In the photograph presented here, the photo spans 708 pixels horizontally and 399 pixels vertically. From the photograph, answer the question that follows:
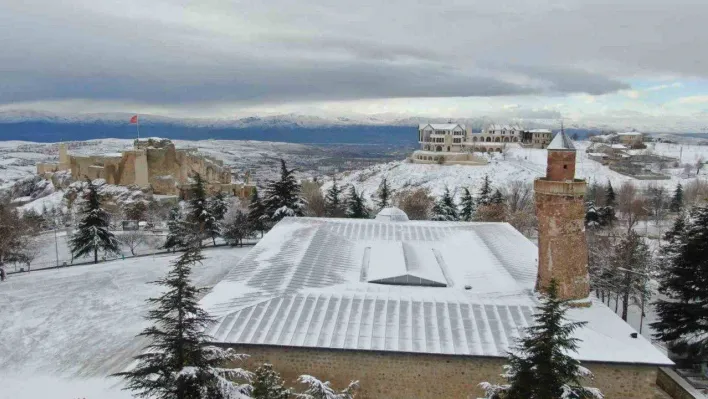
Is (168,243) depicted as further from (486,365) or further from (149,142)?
(149,142)

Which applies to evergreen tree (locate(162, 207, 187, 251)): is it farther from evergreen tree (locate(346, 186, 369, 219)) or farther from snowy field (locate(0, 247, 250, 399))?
evergreen tree (locate(346, 186, 369, 219))

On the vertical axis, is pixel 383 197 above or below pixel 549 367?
below

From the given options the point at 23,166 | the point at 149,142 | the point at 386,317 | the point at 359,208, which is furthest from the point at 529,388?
the point at 23,166

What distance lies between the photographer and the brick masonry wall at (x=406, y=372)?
11609 millimetres

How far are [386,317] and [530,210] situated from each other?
114 feet

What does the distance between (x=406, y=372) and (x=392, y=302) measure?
95.6 inches

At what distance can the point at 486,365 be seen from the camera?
11719mm

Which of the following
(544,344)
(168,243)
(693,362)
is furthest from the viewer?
(168,243)

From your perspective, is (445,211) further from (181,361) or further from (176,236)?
(181,361)

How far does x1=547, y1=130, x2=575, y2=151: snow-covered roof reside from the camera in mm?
14281

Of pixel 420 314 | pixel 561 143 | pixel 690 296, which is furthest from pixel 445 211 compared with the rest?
pixel 420 314

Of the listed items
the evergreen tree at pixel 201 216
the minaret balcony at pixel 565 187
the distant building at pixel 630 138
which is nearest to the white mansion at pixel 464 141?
the distant building at pixel 630 138

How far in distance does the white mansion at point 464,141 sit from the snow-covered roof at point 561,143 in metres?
61.7

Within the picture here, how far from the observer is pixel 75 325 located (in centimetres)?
2045
